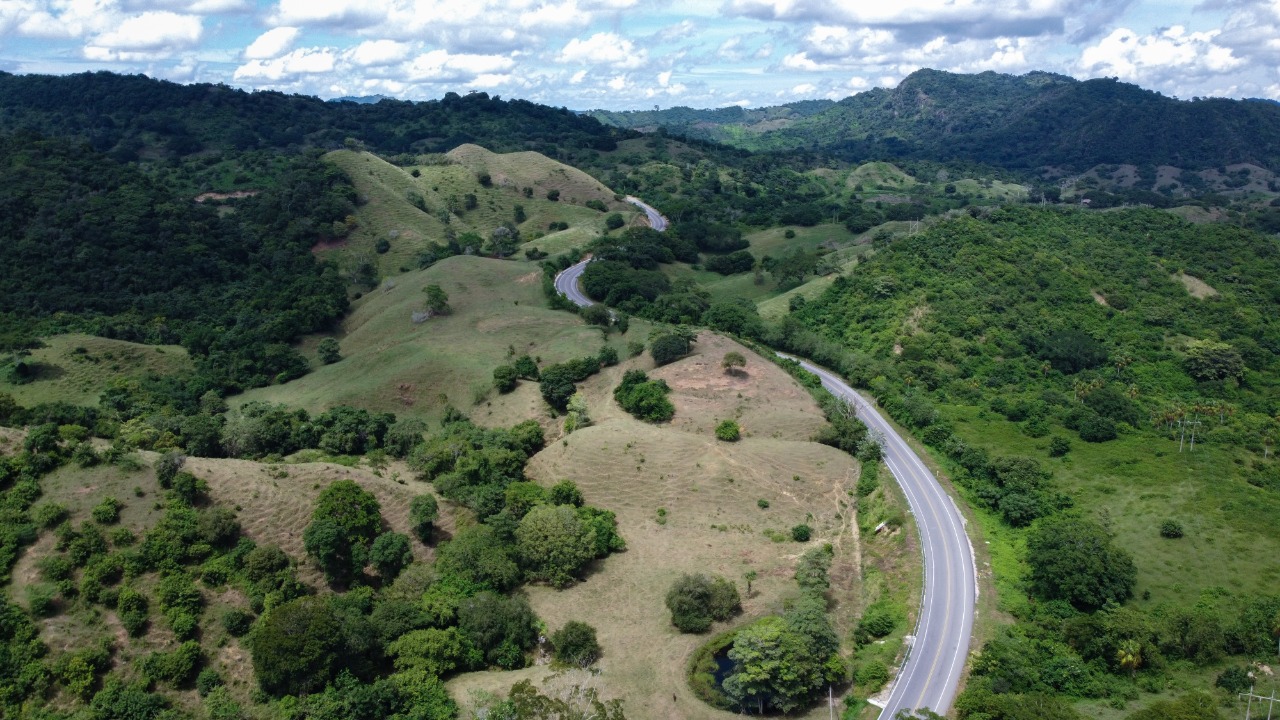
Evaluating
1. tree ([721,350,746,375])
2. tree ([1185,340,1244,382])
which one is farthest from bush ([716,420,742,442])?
tree ([1185,340,1244,382])

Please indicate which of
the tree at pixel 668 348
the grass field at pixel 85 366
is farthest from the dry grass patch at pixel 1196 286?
the grass field at pixel 85 366

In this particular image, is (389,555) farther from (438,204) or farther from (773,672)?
(438,204)

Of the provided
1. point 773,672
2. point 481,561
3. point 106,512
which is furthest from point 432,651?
point 106,512

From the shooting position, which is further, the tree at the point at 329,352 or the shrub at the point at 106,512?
the tree at the point at 329,352

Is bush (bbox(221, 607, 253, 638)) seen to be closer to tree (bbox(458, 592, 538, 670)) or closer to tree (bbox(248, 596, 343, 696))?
tree (bbox(248, 596, 343, 696))

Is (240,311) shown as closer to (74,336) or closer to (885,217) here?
(74,336)

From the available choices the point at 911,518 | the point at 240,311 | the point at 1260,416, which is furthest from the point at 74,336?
the point at 1260,416

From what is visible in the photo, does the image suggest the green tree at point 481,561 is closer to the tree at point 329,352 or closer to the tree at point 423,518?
the tree at point 423,518
